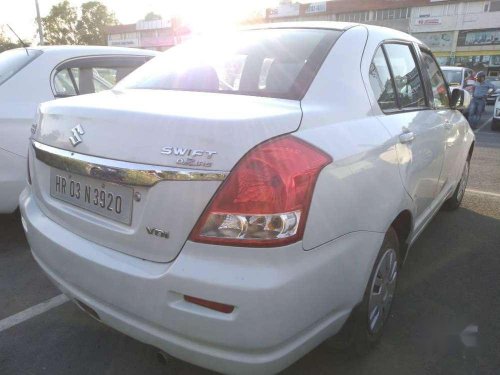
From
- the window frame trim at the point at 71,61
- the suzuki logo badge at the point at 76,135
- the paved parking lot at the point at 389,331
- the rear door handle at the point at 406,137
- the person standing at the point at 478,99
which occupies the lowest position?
the person standing at the point at 478,99

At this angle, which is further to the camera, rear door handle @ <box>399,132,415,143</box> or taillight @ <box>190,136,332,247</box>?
rear door handle @ <box>399,132,415,143</box>

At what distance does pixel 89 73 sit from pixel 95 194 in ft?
9.31

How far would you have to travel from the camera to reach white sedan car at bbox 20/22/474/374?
1.57 metres

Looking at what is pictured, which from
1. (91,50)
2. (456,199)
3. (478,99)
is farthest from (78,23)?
(456,199)

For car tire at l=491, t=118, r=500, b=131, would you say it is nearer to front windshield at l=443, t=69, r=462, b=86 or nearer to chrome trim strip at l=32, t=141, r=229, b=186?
front windshield at l=443, t=69, r=462, b=86

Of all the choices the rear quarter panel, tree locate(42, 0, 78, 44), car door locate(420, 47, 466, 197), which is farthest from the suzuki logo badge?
tree locate(42, 0, 78, 44)

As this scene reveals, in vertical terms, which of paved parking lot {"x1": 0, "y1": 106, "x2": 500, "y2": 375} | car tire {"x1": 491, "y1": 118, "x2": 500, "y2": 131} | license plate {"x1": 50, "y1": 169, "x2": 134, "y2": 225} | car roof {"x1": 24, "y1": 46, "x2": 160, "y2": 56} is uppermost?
car roof {"x1": 24, "y1": 46, "x2": 160, "y2": 56}

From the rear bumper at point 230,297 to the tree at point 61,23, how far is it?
9098 cm

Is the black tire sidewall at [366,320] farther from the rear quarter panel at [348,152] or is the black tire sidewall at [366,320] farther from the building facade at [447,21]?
the building facade at [447,21]

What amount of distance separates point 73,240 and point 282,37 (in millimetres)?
1568

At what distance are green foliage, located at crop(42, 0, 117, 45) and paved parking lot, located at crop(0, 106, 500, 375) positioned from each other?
9007 centimetres

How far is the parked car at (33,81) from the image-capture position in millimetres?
3438

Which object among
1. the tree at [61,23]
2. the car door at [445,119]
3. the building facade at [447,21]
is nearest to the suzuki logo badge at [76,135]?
the car door at [445,119]

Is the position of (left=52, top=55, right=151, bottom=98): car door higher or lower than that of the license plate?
higher
